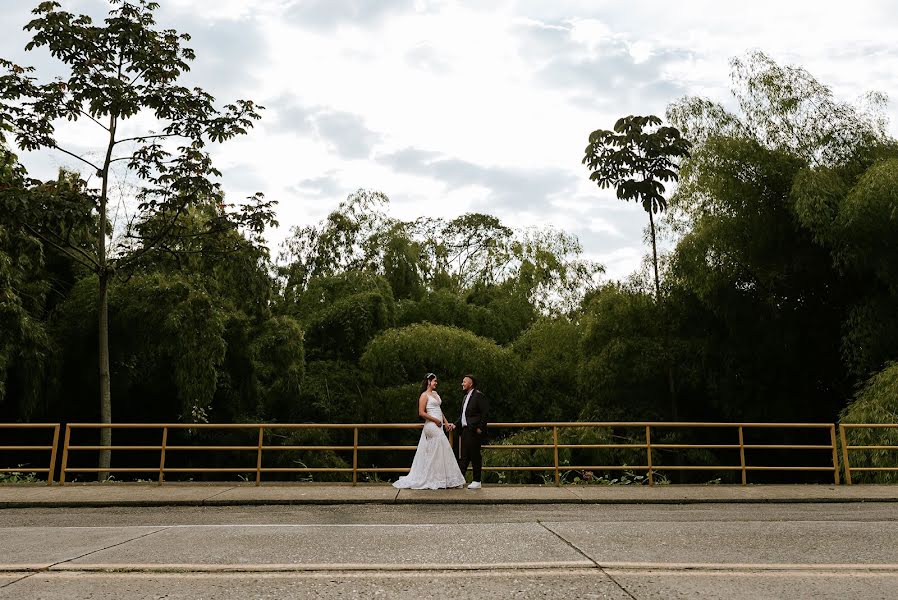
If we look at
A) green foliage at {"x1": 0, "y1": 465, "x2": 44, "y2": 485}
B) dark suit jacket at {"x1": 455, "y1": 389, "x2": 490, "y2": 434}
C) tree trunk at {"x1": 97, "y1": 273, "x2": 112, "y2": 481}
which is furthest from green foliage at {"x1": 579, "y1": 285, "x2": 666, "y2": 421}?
green foliage at {"x1": 0, "y1": 465, "x2": 44, "y2": 485}

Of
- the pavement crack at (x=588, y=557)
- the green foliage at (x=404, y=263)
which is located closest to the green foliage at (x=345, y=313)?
the green foliage at (x=404, y=263)

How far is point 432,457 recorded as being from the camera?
11.3 m

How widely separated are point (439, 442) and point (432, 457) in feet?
0.83

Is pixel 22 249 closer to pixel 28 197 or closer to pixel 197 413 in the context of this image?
pixel 28 197

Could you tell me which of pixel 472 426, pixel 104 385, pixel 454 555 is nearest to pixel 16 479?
pixel 104 385

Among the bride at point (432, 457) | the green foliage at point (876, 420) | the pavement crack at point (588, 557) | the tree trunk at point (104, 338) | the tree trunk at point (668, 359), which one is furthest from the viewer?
the tree trunk at point (668, 359)

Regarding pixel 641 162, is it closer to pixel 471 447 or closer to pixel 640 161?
pixel 640 161

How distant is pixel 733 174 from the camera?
18.4m

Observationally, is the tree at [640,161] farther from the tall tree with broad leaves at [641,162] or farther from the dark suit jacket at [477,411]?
the dark suit jacket at [477,411]

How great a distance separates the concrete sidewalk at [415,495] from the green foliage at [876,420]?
1.34 metres

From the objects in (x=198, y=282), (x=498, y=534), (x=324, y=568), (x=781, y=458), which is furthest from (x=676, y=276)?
Result: (x=324, y=568)

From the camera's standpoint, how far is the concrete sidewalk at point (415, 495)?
10250 mm

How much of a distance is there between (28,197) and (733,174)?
612 inches

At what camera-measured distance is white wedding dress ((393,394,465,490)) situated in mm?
11225
